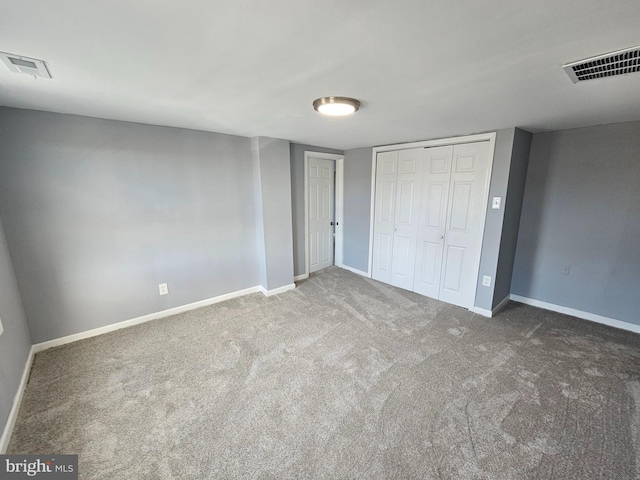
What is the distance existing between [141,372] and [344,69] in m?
2.73

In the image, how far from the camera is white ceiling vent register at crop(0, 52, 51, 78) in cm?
127

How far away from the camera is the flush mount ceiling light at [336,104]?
5.88 ft

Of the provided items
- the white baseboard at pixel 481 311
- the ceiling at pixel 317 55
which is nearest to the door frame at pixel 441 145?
the white baseboard at pixel 481 311

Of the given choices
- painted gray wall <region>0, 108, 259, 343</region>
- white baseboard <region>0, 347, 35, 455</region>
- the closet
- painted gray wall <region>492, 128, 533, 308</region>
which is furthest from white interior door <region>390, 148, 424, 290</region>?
white baseboard <region>0, 347, 35, 455</region>

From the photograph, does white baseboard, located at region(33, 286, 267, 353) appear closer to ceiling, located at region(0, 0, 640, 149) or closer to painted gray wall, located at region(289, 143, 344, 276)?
painted gray wall, located at region(289, 143, 344, 276)

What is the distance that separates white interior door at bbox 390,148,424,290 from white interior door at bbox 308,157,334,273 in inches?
48.6

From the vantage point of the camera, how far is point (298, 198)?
→ 4.05 m

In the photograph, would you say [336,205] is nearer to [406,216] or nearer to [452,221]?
[406,216]

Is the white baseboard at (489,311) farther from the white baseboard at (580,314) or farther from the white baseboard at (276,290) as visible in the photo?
the white baseboard at (276,290)

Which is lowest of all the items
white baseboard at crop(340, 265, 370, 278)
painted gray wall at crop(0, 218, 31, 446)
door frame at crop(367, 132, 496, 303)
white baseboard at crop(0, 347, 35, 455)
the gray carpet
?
the gray carpet

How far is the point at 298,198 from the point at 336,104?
7.56 ft

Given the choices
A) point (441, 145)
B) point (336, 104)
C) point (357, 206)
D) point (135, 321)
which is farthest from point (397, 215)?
point (135, 321)

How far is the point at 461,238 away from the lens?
3.23 metres

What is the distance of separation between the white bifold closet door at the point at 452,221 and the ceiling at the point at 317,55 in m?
0.89
